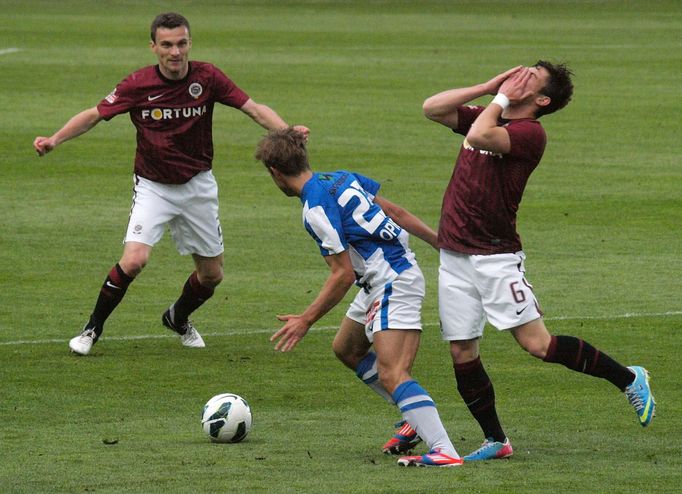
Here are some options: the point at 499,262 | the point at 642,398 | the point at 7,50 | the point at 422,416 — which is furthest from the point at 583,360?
the point at 7,50

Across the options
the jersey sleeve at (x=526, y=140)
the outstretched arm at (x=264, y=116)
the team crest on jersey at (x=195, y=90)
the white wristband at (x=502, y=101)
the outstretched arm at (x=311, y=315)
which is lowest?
the outstretched arm at (x=264, y=116)

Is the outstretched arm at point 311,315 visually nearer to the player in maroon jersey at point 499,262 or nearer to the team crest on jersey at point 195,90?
the player in maroon jersey at point 499,262

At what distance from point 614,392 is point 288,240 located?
6.71 m

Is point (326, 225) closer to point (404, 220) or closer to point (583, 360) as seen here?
point (404, 220)

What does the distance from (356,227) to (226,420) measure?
1268mm

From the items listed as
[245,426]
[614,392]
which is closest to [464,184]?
[245,426]

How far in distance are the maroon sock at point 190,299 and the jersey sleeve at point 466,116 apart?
367 cm

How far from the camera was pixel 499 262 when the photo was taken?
8.27m

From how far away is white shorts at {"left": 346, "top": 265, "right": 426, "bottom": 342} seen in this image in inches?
323

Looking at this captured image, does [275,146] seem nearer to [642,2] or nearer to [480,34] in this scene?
[480,34]

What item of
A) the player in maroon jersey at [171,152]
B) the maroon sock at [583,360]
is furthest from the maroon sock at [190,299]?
the maroon sock at [583,360]

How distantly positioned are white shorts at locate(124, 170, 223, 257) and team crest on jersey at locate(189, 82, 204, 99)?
56cm

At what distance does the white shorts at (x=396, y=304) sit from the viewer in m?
8.21

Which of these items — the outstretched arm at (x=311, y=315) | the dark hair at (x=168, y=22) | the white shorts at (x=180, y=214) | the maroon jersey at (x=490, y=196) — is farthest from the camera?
the white shorts at (x=180, y=214)
